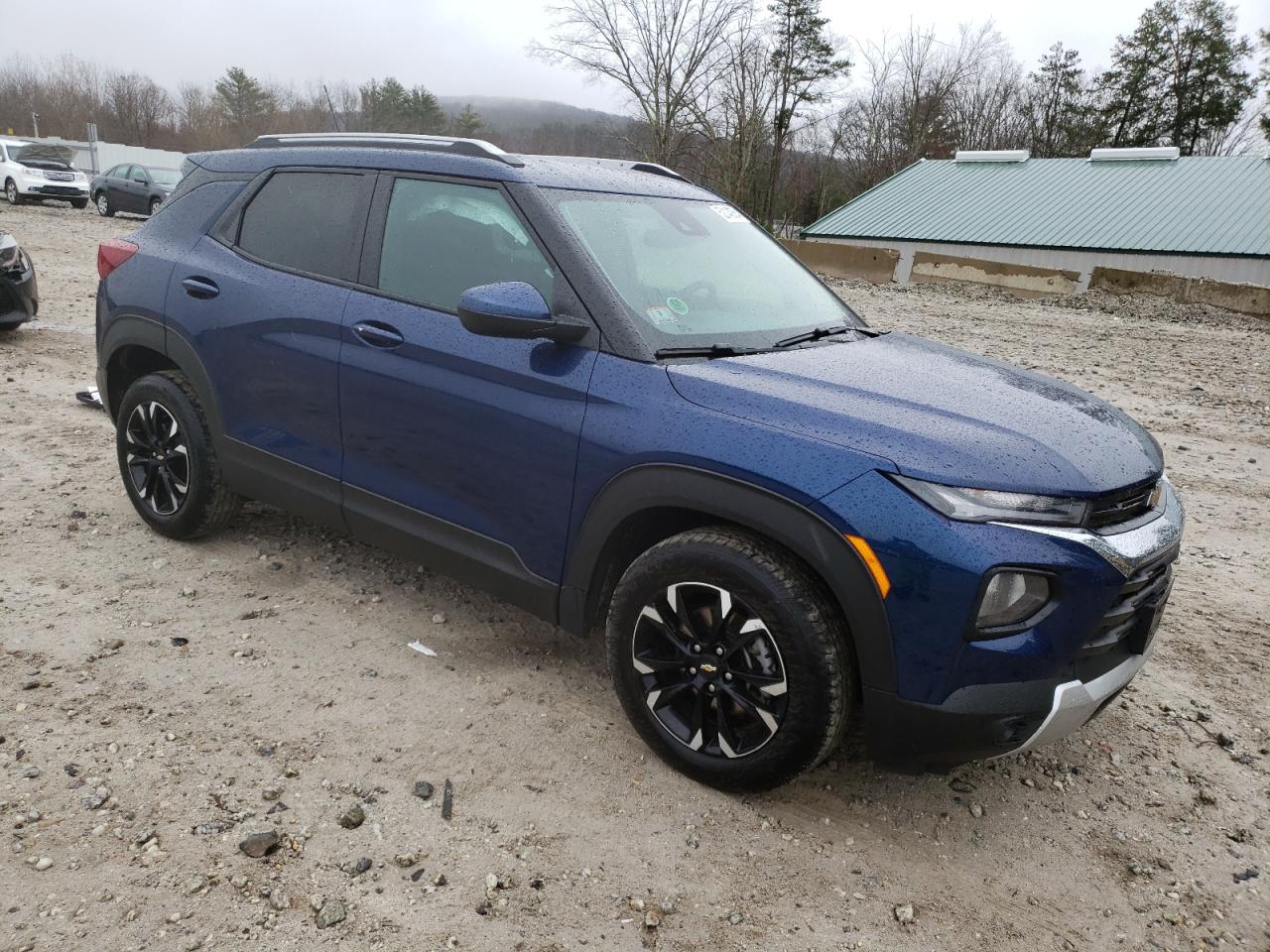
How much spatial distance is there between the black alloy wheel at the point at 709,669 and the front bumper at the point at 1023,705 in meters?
0.29

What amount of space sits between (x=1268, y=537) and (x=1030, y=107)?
5207 centimetres

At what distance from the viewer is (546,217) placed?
10.1 ft

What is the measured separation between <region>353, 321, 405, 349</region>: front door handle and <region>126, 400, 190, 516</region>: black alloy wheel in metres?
1.27

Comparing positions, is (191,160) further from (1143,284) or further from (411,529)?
(1143,284)

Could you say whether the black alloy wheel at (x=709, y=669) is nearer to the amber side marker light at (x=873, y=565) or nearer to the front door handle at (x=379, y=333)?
the amber side marker light at (x=873, y=565)

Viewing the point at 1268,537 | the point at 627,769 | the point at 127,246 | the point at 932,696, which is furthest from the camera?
the point at 1268,537

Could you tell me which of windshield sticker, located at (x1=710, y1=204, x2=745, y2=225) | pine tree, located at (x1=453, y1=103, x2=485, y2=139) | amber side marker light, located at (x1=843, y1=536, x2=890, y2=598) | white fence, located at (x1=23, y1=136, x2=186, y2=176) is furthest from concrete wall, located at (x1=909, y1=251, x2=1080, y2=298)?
pine tree, located at (x1=453, y1=103, x2=485, y2=139)

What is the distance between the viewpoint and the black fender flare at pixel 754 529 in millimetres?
2391

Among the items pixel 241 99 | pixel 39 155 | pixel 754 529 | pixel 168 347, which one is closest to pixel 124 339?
pixel 168 347

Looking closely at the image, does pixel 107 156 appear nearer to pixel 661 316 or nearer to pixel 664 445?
pixel 661 316

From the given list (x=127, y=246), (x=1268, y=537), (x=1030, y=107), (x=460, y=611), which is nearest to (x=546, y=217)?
(x=460, y=611)

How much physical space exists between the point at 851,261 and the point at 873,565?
1952 cm

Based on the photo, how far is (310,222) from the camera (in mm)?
3691

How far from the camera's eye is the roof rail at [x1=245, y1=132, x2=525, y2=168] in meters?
3.34
